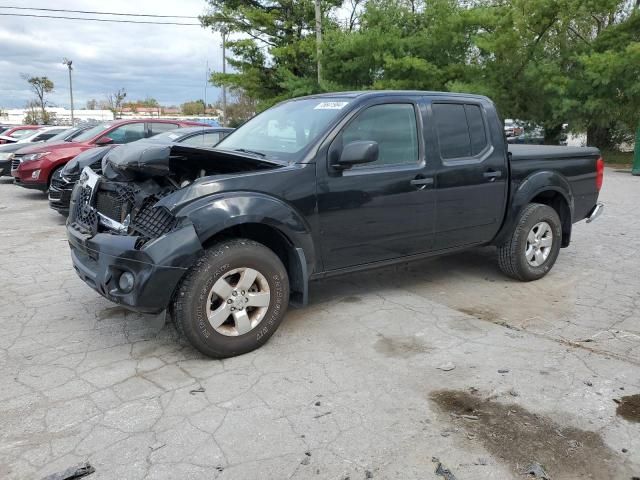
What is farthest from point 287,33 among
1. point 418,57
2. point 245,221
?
point 245,221

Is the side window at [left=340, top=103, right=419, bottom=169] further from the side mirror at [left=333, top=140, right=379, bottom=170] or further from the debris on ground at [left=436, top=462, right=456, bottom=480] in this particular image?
the debris on ground at [left=436, top=462, right=456, bottom=480]

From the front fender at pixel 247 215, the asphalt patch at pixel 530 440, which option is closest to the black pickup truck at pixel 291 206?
the front fender at pixel 247 215

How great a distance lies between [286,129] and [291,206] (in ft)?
3.08

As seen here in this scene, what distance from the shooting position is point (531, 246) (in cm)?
536

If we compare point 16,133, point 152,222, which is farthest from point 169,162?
point 16,133

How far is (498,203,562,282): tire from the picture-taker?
5.21 m

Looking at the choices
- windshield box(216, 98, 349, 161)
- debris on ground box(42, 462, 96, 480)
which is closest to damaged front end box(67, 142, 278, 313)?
windshield box(216, 98, 349, 161)

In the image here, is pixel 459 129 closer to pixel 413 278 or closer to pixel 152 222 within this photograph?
pixel 413 278

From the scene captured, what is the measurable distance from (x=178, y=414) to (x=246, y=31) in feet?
91.4

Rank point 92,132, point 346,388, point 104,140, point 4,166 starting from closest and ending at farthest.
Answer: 1. point 346,388
2. point 104,140
3. point 92,132
4. point 4,166

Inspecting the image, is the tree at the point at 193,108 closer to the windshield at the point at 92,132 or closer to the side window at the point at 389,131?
the windshield at the point at 92,132

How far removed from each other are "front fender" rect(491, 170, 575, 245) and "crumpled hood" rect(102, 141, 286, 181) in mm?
2467

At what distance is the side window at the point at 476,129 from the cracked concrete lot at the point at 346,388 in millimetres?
1386

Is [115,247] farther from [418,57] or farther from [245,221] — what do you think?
[418,57]
